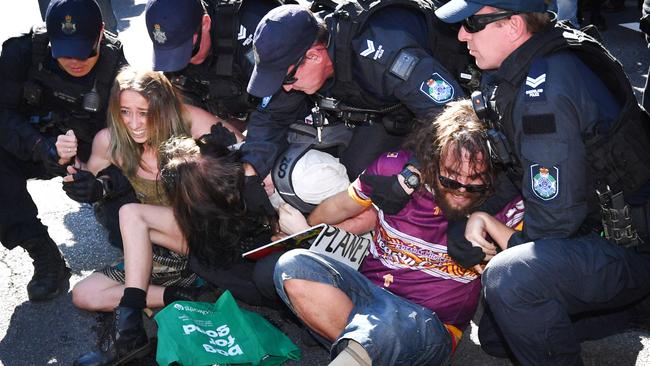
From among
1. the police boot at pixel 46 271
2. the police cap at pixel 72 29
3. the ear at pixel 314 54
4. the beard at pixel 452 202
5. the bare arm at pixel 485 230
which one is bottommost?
the police boot at pixel 46 271

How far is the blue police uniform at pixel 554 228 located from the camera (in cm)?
259

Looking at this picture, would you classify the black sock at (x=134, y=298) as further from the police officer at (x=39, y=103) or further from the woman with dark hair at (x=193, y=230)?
the police officer at (x=39, y=103)

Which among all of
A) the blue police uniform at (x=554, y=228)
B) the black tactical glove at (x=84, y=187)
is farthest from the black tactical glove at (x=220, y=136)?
the blue police uniform at (x=554, y=228)

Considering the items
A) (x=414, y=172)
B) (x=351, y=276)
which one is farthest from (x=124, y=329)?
(x=414, y=172)

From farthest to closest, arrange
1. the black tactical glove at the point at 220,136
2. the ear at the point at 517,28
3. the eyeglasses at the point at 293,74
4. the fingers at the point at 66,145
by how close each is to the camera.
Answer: the fingers at the point at 66,145
the black tactical glove at the point at 220,136
the eyeglasses at the point at 293,74
the ear at the point at 517,28

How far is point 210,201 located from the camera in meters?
3.37

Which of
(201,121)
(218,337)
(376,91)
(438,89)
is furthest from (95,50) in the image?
(438,89)

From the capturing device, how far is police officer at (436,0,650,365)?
2602 millimetres

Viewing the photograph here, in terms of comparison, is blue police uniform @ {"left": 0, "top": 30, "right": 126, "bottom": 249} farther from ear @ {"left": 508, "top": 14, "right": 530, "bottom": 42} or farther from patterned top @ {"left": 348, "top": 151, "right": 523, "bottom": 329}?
ear @ {"left": 508, "top": 14, "right": 530, "bottom": 42}

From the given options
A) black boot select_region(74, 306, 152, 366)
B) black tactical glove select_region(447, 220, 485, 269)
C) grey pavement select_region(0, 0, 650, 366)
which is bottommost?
grey pavement select_region(0, 0, 650, 366)

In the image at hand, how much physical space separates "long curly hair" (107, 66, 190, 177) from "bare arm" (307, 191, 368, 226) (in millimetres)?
815

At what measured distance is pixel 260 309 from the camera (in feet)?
12.3

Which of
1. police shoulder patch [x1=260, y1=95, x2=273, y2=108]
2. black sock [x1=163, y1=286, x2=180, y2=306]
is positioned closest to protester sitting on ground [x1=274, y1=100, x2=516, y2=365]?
police shoulder patch [x1=260, y1=95, x2=273, y2=108]

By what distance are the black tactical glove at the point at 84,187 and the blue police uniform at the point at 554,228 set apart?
1.80 m
